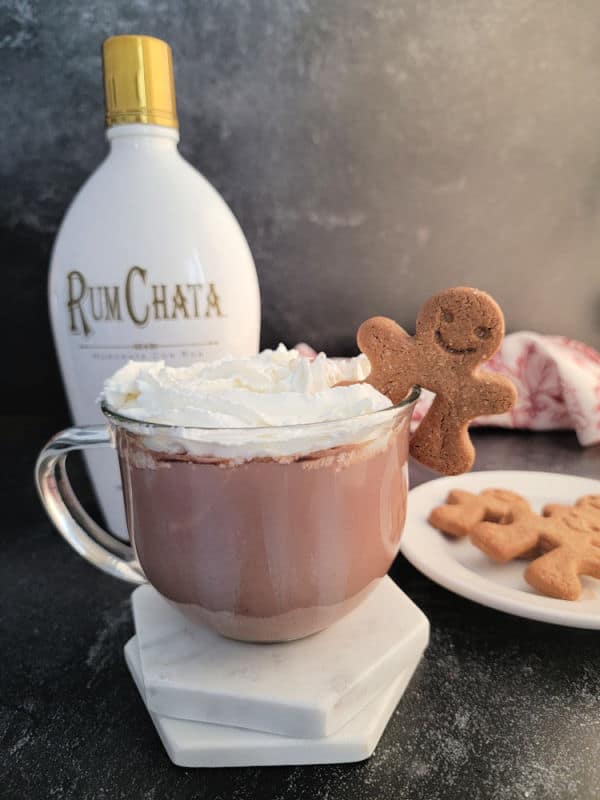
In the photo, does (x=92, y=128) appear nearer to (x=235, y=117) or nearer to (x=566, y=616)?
(x=235, y=117)

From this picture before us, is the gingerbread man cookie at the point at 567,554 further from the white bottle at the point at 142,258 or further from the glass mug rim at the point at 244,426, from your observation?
the white bottle at the point at 142,258

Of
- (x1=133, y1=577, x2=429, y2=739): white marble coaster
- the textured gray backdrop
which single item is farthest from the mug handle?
the textured gray backdrop

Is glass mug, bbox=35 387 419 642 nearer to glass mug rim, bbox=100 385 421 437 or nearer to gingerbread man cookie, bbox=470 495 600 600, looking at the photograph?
glass mug rim, bbox=100 385 421 437

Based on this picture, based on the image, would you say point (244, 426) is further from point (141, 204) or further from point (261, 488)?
point (141, 204)

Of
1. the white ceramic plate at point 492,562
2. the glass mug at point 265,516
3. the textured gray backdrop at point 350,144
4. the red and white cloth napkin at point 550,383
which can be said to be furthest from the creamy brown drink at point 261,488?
the textured gray backdrop at point 350,144

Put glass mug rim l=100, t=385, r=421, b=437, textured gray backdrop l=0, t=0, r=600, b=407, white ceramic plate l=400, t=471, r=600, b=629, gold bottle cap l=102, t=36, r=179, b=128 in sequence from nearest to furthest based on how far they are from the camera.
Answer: glass mug rim l=100, t=385, r=421, b=437 → white ceramic plate l=400, t=471, r=600, b=629 → gold bottle cap l=102, t=36, r=179, b=128 → textured gray backdrop l=0, t=0, r=600, b=407

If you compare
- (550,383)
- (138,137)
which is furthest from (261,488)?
(550,383)

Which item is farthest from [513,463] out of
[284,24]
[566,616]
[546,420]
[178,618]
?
[284,24]
